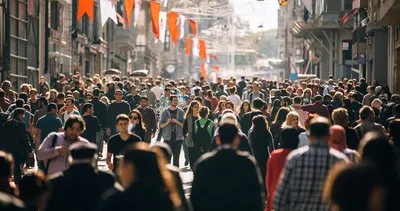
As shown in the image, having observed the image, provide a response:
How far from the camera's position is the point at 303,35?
68.8 m

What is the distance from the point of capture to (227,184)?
9.72m

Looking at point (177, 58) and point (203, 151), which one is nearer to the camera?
point (203, 151)

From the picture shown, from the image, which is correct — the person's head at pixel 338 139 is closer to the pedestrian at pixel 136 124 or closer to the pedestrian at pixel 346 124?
the pedestrian at pixel 346 124

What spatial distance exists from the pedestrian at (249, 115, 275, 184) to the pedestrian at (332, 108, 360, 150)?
Answer: 1.79m

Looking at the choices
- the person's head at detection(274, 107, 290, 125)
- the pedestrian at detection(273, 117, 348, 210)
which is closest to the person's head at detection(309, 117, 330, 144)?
the pedestrian at detection(273, 117, 348, 210)

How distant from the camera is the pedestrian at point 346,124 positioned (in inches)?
565

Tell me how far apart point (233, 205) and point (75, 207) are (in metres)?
1.68

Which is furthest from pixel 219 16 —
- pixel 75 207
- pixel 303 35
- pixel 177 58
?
pixel 75 207

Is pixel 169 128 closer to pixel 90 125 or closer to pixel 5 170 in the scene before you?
pixel 90 125

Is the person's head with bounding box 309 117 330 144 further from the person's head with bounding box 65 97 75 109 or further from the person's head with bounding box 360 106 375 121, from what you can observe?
the person's head with bounding box 65 97 75 109

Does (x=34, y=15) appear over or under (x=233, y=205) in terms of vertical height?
over

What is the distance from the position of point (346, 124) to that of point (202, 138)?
5.84 meters

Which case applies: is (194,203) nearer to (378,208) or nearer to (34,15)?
(378,208)

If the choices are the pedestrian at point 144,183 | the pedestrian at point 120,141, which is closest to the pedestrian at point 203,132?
the pedestrian at point 120,141
